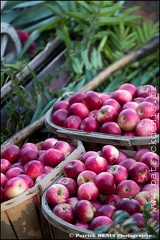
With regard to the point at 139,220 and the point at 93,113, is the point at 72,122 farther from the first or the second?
the point at 139,220

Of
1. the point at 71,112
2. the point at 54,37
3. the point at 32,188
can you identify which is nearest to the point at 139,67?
the point at 54,37

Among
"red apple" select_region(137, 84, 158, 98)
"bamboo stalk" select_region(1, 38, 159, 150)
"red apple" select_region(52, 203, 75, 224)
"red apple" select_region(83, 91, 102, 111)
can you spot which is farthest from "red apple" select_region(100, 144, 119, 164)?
"bamboo stalk" select_region(1, 38, 159, 150)

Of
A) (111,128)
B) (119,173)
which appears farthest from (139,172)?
(111,128)

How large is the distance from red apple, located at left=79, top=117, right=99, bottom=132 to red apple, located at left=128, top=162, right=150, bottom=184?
468 mm

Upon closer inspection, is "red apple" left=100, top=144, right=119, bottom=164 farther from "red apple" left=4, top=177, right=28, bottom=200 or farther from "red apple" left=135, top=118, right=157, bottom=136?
"red apple" left=4, top=177, right=28, bottom=200

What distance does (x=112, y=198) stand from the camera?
5.84 ft

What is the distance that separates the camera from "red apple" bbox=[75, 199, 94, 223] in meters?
1.70

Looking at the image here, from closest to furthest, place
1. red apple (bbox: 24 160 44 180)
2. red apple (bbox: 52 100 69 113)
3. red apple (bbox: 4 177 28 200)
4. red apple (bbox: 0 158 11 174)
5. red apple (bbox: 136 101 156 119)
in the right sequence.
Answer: red apple (bbox: 4 177 28 200)
red apple (bbox: 24 160 44 180)
red apple (bbox: 0 158 11 174)
red apple (bbox: 136 101 156 119)
red apple (bbox: 52 100 69 113)

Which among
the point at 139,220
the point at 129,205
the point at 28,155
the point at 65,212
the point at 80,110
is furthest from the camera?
the point at 80,110

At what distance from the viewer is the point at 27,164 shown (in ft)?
6.98

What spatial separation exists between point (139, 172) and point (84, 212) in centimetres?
31

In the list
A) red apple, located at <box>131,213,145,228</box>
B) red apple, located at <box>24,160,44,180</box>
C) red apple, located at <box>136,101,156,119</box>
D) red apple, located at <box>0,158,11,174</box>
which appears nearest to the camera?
red apple, located at <box>131,213,145,228</box>

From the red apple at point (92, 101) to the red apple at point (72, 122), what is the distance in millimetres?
98

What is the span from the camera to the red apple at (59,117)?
2.46m
